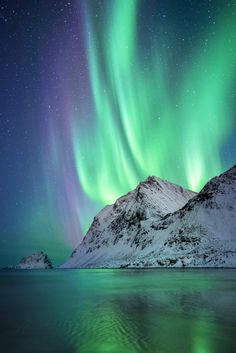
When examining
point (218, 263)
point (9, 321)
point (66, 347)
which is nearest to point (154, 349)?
point (66, 347)

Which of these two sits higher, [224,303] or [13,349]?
[13,349]

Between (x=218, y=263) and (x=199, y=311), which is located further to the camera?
(x=218, y=263)

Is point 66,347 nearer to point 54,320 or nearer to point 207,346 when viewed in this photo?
point 207,346

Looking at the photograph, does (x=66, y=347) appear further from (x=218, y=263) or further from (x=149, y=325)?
(x=218, y=263)

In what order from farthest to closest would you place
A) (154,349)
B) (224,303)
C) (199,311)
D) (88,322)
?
(224,303) → (199,311) → (88,322) → (154,349)

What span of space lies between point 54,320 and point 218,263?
190 metres

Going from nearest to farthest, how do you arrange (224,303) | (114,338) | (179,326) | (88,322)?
(114,338)
(179,326)
(88,322)
(224,303)

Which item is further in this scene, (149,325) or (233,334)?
(149,325)

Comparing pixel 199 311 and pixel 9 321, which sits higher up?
pixel 9 321

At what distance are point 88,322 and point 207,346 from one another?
9.22m

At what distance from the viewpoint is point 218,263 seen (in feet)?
648

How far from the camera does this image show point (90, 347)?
14172mm

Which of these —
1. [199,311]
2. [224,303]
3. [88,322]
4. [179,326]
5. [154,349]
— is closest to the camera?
[154,349]

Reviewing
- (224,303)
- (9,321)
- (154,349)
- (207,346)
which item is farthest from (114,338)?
(224,303)
